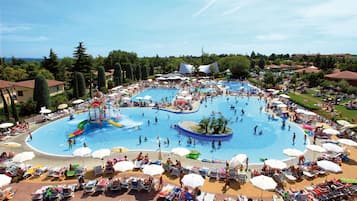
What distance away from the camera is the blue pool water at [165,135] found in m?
16.9

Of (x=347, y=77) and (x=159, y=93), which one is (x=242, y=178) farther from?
(x=347, y=77)

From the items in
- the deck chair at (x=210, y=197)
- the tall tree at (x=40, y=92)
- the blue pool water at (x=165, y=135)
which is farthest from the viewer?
the tall tree at (x=40, y=92)

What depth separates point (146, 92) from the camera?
41688 millimetres

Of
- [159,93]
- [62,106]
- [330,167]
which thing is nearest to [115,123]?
[62,106]

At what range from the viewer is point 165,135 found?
66.6 feet

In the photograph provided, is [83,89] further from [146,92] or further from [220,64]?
[220,64]

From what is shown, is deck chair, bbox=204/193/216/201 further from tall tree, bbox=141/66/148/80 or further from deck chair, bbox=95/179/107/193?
tall tree, bbox=141/66/148/80

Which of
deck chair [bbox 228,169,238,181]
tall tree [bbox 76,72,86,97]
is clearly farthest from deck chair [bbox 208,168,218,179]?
tall tree [bbox 76,72,86,97]

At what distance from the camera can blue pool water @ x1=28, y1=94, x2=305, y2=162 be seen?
1692 centimetres

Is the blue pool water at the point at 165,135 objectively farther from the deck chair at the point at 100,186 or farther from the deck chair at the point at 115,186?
the deck chair at the point at 100,186

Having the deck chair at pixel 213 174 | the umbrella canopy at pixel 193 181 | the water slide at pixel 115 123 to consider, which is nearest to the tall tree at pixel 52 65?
the water slide at pixel 115 123

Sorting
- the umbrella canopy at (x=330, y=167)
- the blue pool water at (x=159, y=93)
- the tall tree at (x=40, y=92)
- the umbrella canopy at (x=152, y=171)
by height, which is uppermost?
the tall tree at (x=40, y=92)

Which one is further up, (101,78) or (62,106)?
(101,78)

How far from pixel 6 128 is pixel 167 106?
17010 millimetres
